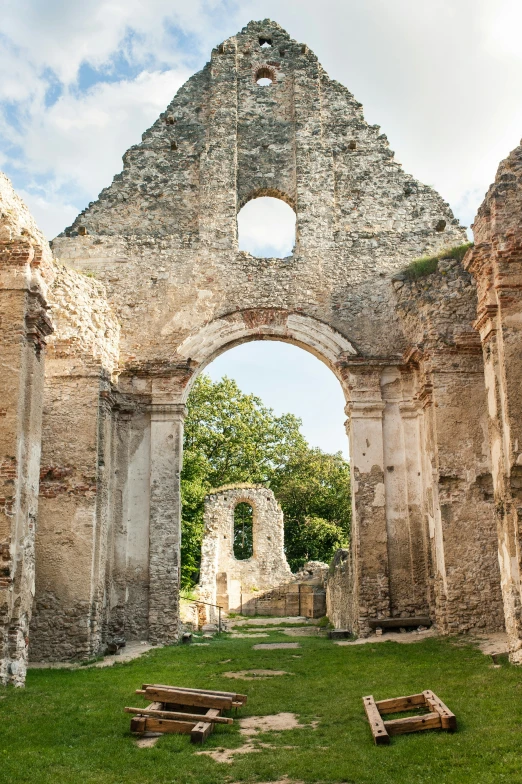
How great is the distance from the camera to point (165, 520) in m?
13.4

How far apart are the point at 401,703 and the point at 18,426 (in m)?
5.00

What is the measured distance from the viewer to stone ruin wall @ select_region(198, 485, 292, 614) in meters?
24.3

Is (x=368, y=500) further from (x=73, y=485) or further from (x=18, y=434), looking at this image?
(x=18, y=434)

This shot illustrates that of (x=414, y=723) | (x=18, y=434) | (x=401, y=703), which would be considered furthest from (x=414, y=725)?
(x=18, y=434)

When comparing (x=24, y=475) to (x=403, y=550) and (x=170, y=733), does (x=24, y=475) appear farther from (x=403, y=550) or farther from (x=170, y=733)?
(x=403, y=550)

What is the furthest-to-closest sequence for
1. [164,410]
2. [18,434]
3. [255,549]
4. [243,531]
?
[243,531], [255,549], [164,410], [18,434]

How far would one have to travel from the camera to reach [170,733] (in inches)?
246

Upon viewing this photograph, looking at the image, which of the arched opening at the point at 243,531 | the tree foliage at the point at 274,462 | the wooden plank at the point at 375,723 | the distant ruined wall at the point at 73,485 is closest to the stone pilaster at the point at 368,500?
the distant ruined wall at the point at 73,485

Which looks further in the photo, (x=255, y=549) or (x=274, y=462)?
(x=274, y=462)

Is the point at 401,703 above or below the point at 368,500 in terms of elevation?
below

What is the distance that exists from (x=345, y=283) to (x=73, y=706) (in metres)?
9.52

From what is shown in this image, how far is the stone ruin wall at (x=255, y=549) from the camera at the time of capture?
79.6ft

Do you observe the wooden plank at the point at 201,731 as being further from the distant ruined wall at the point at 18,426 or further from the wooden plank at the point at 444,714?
the distant ruined wall at the point at 18,426

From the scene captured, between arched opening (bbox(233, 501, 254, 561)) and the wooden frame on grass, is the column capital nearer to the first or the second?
the wooden frame on grass
